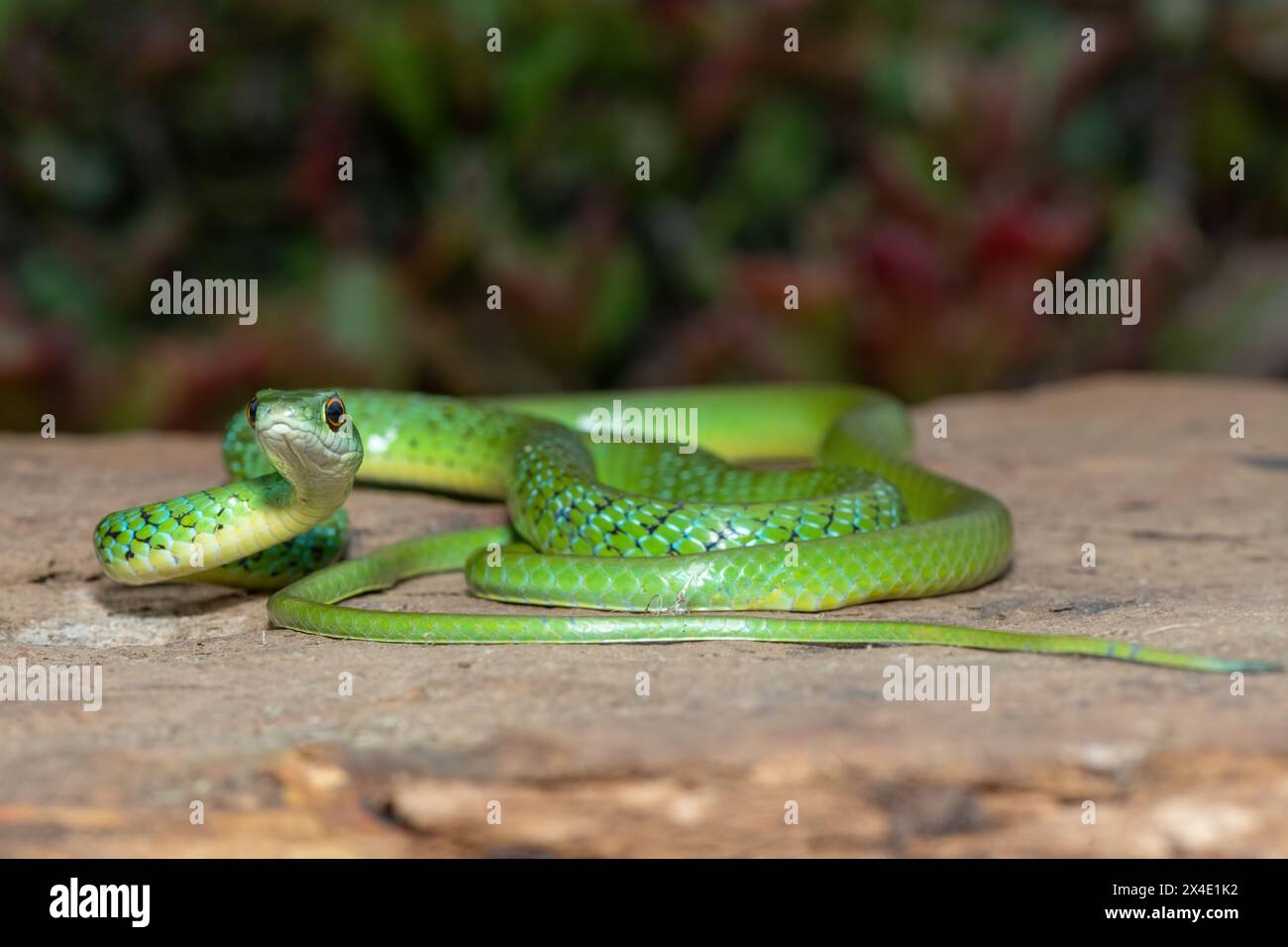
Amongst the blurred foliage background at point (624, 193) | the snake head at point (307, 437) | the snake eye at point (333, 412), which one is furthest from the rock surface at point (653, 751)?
the blurred foliage background at point (624, 193)

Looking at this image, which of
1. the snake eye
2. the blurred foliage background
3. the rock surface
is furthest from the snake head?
the blurred foliage background

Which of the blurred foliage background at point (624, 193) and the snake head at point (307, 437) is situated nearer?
the snake head at point (307, 437)

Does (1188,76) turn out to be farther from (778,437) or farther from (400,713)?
(400,713)

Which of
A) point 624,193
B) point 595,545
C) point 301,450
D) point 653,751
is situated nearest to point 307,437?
point 301,450

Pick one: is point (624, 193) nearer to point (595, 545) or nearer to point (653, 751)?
point (595, 545)

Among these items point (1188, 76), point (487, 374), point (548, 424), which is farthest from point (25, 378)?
point (1188, 76)

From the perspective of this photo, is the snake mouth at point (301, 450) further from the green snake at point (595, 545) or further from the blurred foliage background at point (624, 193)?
the blurred foliage background at point (624, 193)

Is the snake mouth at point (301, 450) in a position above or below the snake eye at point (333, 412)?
below

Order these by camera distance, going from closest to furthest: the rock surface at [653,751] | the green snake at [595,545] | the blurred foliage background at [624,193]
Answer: the rock surface at [653,751]
the green snake at [595,545]
the blurred foliage background at [624,193]
